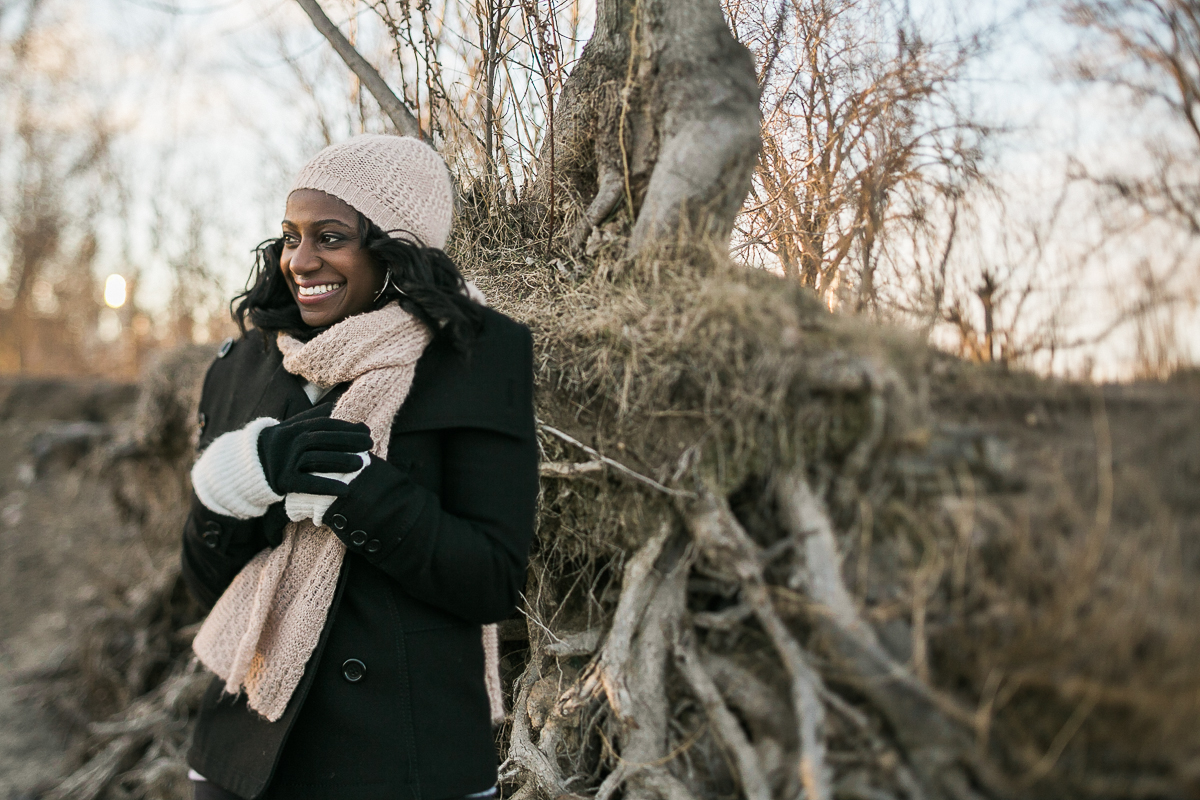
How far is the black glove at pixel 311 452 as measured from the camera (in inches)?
59.3

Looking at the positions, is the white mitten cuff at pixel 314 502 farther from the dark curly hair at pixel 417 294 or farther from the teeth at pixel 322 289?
the teeth at pixel 322 289

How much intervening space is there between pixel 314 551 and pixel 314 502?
185 mm

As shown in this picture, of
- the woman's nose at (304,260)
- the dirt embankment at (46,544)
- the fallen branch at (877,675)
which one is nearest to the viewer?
the fallen branch at (877,675)

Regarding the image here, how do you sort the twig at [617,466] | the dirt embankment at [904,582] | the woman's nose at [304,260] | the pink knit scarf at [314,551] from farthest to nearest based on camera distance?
the twig at [617,466]
the woman's nose at [304,260]
the pink knit scarf at [314,551]
the dirt embankment at [904,582]

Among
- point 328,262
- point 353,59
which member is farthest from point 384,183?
point 353,59

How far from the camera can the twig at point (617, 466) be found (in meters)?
2.00

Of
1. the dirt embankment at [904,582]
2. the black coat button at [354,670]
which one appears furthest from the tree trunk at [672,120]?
the black coat button at [354,670]

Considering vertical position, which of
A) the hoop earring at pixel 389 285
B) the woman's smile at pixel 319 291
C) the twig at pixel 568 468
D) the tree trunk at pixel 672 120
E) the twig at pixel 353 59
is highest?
the twig at pixel 353 59

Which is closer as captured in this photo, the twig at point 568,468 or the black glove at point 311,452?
the black glove at point 311,452

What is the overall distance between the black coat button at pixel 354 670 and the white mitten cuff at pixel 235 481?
348 mm

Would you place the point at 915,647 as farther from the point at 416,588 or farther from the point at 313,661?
the point at 313,661

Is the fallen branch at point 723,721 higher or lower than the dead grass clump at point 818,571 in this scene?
lower

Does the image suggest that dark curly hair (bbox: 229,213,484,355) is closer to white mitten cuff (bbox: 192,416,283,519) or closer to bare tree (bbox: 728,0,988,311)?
white mitten cuff (bbox: 192,416,283,519)

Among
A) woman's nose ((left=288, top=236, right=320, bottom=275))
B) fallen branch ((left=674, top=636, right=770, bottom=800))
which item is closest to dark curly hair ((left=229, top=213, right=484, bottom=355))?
woman's nose ((left=288, top=236, right=320, bottom=275))
